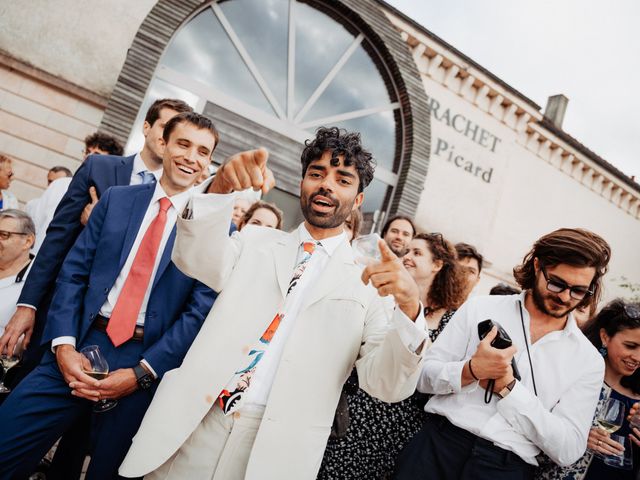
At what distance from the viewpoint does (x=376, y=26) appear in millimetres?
7809

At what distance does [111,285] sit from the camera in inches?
78.8

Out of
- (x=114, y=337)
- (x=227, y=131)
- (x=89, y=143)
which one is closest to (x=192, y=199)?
(x=114, y=337)

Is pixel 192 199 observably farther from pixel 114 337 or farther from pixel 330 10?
pixel 330 10

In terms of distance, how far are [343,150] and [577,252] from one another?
130 centimetres

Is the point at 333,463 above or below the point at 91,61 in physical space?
below

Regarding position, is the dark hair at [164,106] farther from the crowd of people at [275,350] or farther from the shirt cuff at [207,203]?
the shirt cuff at [207,203]

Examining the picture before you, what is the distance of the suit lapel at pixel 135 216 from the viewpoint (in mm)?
2049

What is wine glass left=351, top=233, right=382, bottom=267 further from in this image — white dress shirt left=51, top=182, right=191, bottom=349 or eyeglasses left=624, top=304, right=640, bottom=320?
eyeglasses left=624, top=304, right=640, bottom=320

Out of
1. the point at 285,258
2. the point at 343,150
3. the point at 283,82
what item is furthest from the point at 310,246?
the point at 283,82

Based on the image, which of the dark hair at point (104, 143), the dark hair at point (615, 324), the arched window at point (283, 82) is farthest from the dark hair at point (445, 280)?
the arched window at point (283, 82)

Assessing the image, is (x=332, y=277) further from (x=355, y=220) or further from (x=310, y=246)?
(x=355, y=220)

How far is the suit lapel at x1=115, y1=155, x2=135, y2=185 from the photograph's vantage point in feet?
8.20

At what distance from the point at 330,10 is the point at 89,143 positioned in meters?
5.67

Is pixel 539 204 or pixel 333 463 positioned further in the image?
pixel 539 204
